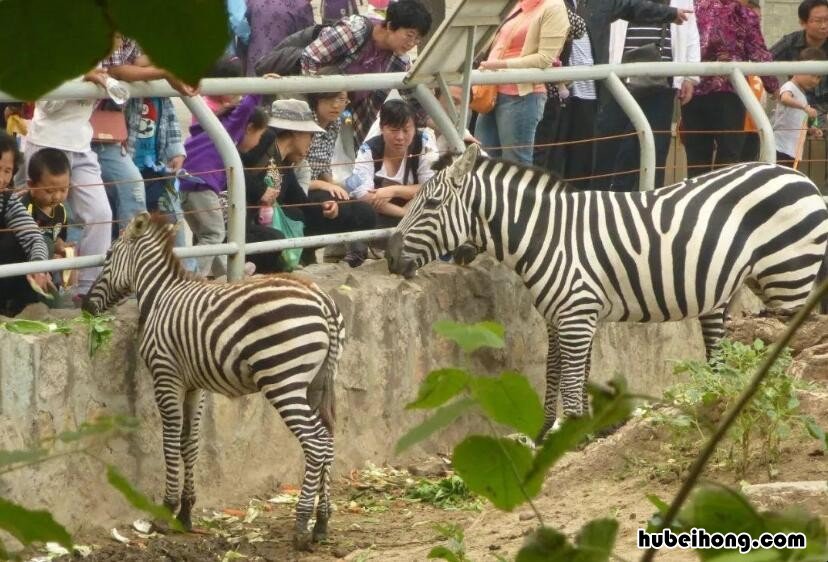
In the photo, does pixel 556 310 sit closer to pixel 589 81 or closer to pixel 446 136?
pixel 446 136

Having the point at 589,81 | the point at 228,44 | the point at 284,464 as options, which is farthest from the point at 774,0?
the point at 228,44

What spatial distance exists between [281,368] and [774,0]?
10610 mm

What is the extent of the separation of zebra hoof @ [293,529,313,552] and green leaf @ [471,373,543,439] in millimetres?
5600

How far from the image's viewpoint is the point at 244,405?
7.55m

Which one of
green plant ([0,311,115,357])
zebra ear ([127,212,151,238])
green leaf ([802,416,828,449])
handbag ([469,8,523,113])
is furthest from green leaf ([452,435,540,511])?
handbag ([469,8,523,113])

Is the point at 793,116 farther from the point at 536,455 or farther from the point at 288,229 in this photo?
the point at 536,455

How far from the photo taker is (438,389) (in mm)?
1395

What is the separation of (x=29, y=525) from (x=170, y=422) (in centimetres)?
573

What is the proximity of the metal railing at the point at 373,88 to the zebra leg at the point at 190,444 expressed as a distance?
0.58 m

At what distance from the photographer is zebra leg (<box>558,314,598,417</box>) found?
8164 millimetres

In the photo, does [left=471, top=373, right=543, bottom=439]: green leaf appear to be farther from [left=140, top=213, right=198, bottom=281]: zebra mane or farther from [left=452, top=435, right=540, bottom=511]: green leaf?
[left=140, top=213, right=198, bottom=281]: zebra mane

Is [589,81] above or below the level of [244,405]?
above

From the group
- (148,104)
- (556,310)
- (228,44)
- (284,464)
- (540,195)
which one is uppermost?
(228,44)

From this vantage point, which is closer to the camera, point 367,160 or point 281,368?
point 281,368
